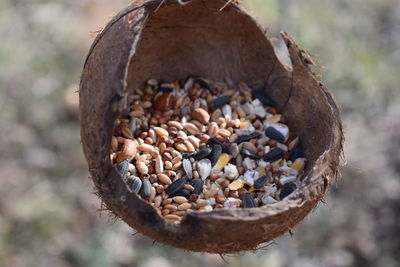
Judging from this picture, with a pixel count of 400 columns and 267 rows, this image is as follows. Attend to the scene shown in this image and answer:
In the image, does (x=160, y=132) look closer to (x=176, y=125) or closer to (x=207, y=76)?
(x=176, y=125)

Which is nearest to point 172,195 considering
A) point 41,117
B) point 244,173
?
point 244,173

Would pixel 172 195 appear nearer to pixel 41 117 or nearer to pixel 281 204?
pixel 281 204

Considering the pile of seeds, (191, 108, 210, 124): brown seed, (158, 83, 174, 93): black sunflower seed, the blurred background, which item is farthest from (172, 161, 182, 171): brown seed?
the blurred background

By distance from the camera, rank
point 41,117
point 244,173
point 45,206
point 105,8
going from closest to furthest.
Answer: point 244,173, point 45,206, point 41,117, point 105,8

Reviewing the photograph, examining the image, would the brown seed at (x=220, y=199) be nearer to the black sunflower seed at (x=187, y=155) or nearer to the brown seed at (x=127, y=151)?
the black sunflower seed at (x=187, y=155)

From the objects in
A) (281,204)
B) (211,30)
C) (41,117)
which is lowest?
(41,117)

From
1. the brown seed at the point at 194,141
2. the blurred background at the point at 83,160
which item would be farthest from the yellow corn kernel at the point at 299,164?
the blurred background at the point at 83,160
